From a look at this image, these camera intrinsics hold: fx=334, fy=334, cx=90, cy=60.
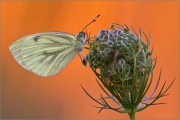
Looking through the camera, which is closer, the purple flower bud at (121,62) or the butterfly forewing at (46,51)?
Result: the purple flower bud at (121,62)

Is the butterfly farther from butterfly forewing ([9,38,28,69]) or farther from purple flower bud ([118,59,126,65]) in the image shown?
purple flower bud ([118,59,126,65])

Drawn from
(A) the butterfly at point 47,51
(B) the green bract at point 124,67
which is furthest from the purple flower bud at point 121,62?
(A) the butterfly at point 47,51

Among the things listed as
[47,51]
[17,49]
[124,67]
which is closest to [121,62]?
[124,67]

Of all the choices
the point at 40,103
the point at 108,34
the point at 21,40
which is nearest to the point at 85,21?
the point at 40,103

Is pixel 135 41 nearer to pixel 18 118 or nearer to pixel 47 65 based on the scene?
pixel 47 65

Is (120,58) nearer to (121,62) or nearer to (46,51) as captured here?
(121,62)

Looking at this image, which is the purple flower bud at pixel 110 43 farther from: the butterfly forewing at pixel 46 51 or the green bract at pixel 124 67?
the butterfly forewing at pixel 46 51
